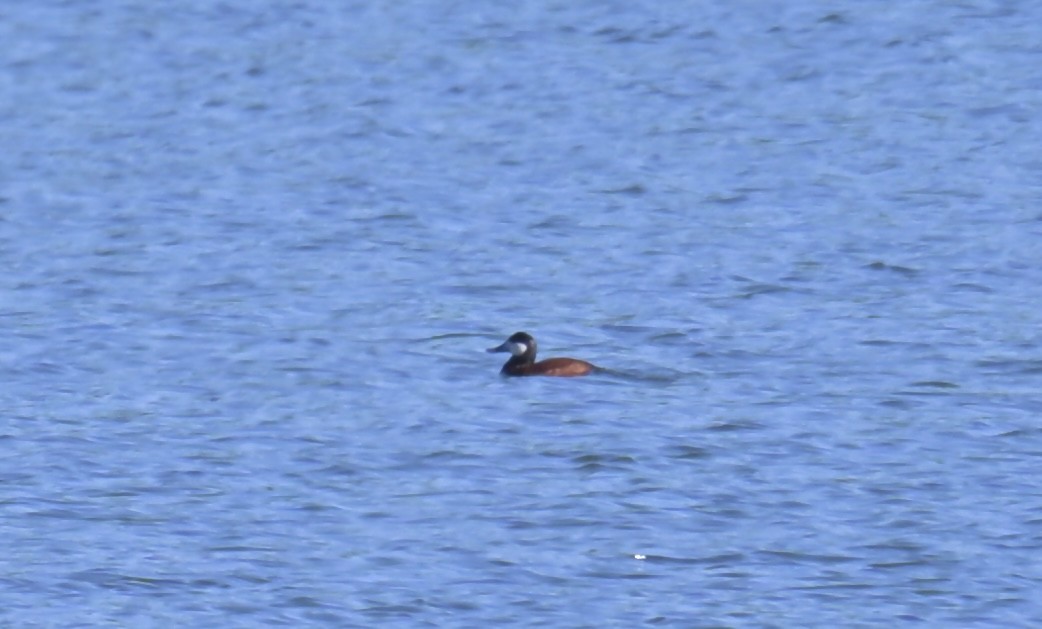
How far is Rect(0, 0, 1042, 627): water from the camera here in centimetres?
1064

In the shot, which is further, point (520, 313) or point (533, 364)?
point (520, 313)

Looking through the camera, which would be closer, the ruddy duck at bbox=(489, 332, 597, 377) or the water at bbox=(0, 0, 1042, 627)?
the water at bbox=(0, 0, 1042, 627)

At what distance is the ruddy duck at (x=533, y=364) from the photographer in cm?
1443

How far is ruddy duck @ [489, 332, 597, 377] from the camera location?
47.3ft

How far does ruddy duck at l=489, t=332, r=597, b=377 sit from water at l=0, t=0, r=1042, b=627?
0.10 metres

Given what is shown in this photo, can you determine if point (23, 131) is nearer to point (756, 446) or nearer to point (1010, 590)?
point (756, 446)

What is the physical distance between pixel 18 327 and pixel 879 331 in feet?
18.3

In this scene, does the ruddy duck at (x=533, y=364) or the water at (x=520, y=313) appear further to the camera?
the ruddy duck at (x=533, y=364)

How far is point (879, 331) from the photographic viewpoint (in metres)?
15.2

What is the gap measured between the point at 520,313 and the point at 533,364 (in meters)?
1.71

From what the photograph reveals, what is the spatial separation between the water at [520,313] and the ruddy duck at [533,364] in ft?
0.32

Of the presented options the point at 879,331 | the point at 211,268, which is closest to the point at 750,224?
the point at 879,331

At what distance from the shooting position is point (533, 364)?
14430 mm

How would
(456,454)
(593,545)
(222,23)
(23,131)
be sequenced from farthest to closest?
(222,23) → (23,131) → (456,454) → (593,545)
